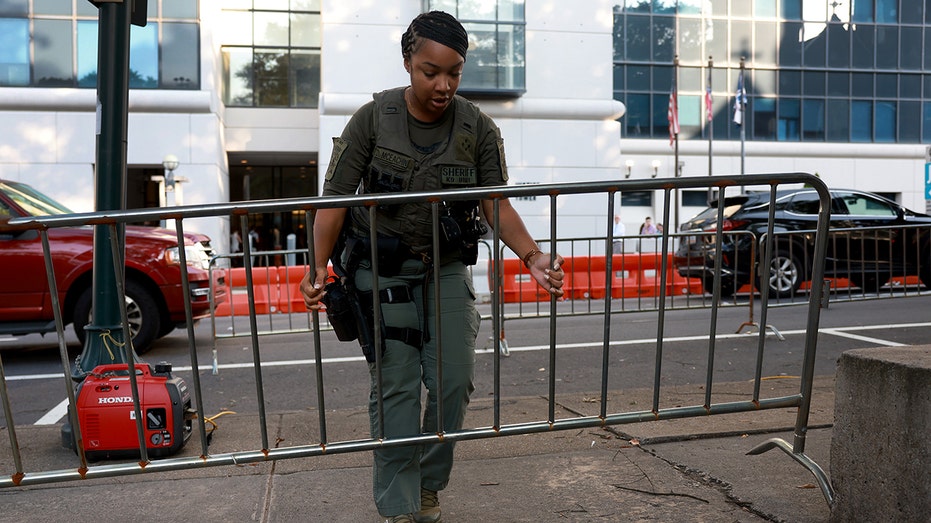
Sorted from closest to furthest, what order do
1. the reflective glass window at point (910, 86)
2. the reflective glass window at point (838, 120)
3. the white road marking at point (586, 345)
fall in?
the white road marking at point (586, 345)
the reflective glass window at point (838, 120)
the reflective glass window at point (910, 86)

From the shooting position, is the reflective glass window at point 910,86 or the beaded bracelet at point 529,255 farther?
the reflective glass window at point 910,86

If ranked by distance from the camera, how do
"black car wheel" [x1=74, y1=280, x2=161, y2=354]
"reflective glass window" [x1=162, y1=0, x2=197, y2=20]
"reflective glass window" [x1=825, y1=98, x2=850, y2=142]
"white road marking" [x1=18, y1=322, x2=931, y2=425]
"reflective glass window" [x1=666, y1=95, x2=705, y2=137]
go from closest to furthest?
1. "white road marking" [x1=18, y1=322, x2=931, y2=425]
2. "black car wheel" [x1=74, y1=280, x2=161, y2=354]
3. "reflective glass window" [x1=162, y1=0, x2=197, y2=20]
4. "reflective glass window" [x1=666, y1=95, x2=705, y2=137]
5. "reflective glass window" [x1=825, y1=98, x2=850, y2=142]

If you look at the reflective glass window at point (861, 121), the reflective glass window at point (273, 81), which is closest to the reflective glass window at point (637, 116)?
the reflective glass window at point (861, 121)

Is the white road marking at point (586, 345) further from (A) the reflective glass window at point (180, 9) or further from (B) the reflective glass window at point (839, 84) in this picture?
(B) the reflective glass window at point (839, 84)

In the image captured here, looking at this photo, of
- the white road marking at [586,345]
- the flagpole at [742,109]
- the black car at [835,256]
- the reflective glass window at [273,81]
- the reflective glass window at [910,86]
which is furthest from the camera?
the reflective glass window at [910,86]

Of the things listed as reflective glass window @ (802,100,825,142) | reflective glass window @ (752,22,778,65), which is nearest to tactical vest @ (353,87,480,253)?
reflective glass window @ (752,22,778,65)

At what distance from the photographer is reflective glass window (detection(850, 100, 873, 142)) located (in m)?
37.7

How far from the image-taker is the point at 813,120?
1478 inches

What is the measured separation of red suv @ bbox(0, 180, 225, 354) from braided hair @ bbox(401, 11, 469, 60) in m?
5.54

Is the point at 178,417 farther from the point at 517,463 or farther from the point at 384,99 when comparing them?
the point at 384,99

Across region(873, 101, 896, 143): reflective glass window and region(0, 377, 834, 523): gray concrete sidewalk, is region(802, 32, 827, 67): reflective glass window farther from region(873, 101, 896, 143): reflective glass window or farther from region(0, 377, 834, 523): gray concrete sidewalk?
region(0, 377, 834, 523): gray concrete sidewalk

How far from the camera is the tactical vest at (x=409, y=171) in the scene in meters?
3.21

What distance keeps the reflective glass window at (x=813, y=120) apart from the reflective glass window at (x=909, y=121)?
12.0 ft

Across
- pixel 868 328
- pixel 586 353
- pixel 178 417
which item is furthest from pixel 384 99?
pixel 868 328
